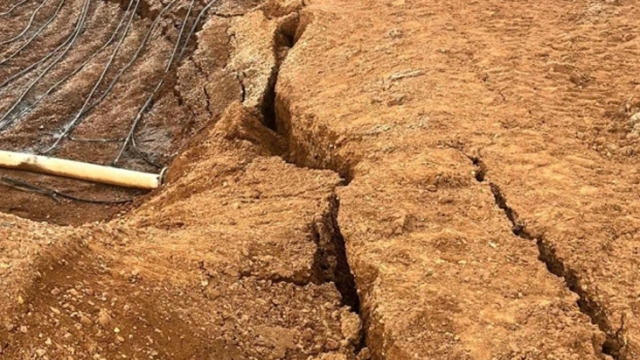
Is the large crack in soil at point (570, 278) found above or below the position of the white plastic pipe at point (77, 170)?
above

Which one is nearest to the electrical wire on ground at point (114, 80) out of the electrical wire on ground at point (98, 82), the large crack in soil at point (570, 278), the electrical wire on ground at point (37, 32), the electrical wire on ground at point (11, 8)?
the electrical wire on ground at point (98, 82)

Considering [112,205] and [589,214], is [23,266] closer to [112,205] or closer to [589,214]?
[589,214]

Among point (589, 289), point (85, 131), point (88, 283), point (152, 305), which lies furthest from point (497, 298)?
point (85, 131)

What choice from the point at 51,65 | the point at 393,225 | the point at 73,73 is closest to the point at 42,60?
the point at 51,65

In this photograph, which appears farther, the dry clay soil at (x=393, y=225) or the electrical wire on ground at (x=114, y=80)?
the electrical wire on ground at (x=114, y=80)

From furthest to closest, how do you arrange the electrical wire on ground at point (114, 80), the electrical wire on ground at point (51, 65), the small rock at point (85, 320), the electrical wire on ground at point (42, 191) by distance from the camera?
the electrical wire on ground at point (51, 65) → the electrical wire on ground at point (114, 80) → the electrical wire on ground at point (42, 191) → the small rock at point (85, 320)

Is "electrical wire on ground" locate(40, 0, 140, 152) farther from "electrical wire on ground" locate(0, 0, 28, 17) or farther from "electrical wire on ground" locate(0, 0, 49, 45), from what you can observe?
"electrical wire on ground" locate(0, 0, 28, 17)

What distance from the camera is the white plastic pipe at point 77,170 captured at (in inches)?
238

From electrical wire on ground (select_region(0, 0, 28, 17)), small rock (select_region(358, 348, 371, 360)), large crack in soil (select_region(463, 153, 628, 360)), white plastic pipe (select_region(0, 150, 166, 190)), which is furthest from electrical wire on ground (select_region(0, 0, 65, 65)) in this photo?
small rock (select_region(358, 348, 371, 360))

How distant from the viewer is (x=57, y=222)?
5848 millimetres

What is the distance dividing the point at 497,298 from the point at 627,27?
10.2 ft

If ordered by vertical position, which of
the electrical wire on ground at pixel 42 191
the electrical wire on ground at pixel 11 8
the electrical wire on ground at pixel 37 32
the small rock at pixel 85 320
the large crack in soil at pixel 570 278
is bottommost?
the electrical wire on ground at pixel 42 191

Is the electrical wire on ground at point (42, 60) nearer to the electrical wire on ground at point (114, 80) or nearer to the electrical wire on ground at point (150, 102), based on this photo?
the electrical wire on ground at point (114, 80)

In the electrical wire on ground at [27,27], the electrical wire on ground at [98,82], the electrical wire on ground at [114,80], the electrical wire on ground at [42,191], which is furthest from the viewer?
the electrical wire on ground at [27,27]
